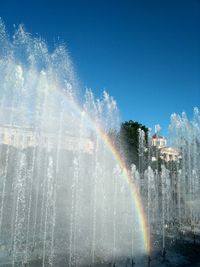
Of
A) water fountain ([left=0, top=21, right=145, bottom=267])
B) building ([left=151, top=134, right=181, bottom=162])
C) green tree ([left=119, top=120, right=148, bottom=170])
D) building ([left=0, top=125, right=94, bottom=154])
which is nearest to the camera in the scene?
water fountain ([left=0, top=21, right=145, bottom=267])

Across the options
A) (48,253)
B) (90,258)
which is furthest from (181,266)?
(48,253)

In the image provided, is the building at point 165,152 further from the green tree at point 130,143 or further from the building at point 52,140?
the building at point 52,140

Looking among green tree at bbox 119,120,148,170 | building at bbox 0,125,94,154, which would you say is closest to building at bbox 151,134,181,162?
→ green tree at bbox 119,120,148,170

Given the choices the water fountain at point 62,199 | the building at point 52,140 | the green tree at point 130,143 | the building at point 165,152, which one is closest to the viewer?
the water fountain at point 62,199

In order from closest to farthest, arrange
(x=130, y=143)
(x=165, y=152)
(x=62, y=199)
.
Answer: (x=62, y=199)
(x=130, y=143)
(x=165, y=152)

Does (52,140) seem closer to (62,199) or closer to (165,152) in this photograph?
(62,199)

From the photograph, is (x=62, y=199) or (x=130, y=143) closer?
(x=62, y=199)

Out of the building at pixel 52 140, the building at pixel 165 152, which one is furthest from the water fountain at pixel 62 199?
the building at pixel 165 152

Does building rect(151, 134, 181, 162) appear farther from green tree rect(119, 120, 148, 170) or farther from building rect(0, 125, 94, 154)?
building rect(0, 125, 94, 154)

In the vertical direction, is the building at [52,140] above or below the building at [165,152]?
below

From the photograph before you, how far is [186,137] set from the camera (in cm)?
2956

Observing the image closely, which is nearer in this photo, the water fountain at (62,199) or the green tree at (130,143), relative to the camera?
the water fountain at (62,199)

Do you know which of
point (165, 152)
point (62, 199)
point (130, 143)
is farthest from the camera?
point (165, 152)

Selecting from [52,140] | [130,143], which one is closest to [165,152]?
[130,143]
